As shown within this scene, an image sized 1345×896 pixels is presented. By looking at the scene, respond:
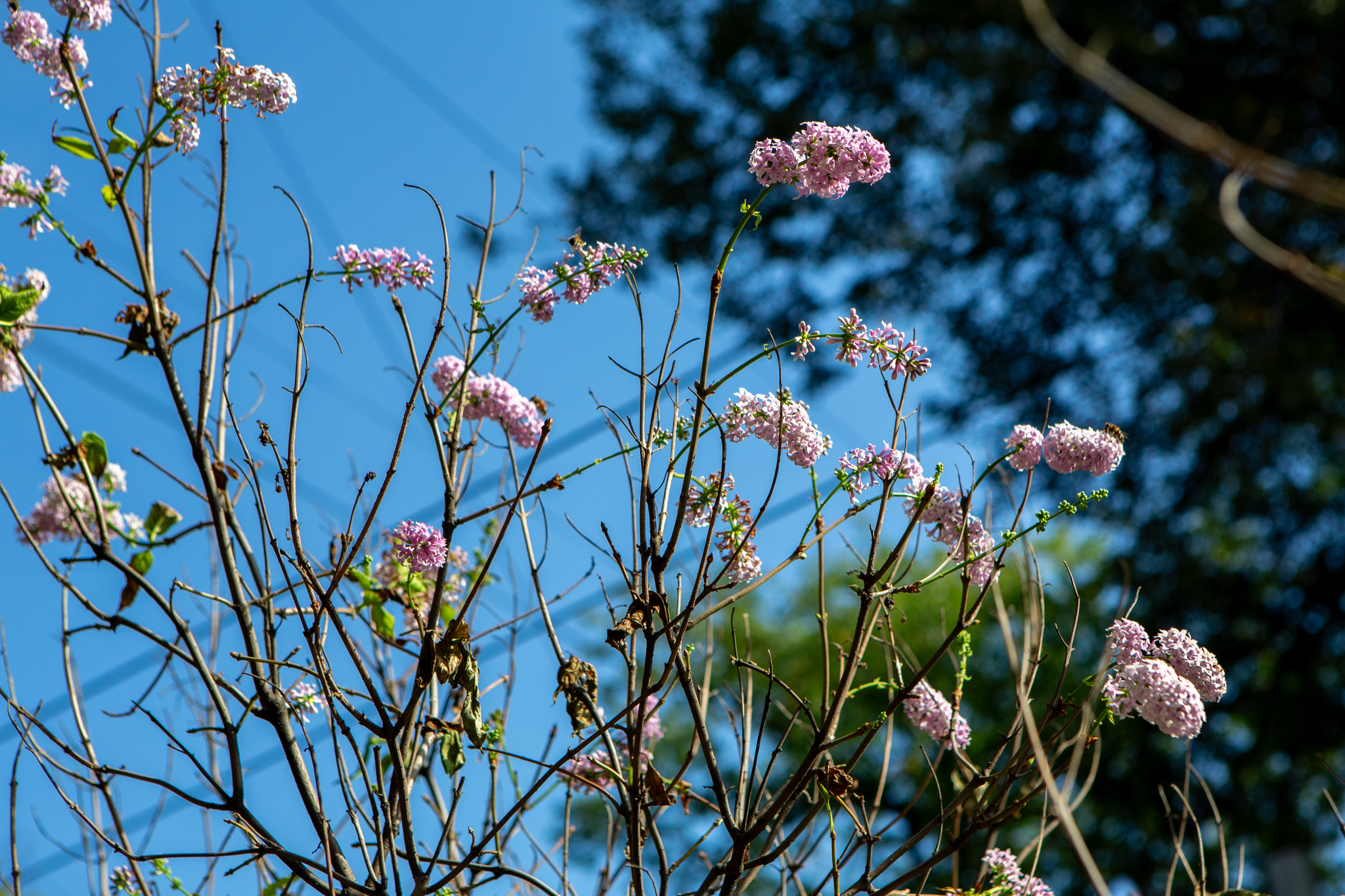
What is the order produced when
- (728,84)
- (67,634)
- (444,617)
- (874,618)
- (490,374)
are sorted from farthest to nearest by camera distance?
1. (728,84)
2. (444,617)
3. (490,374)
4. (67,634)
5. (874,618)

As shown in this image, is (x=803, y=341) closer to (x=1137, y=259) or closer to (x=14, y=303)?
(x=14, y=303)

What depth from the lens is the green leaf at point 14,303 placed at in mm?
1692

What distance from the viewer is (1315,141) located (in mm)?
7953

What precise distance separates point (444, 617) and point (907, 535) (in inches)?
40.0

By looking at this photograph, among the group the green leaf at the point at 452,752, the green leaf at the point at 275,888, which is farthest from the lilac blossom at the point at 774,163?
the green leaf at the point at 275,888

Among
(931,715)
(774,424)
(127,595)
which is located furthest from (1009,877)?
(127,595)

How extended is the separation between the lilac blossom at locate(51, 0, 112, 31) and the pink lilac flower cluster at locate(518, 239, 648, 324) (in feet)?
2.78

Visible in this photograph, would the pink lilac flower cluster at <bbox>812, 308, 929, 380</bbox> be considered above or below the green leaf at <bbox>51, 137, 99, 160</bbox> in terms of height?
below

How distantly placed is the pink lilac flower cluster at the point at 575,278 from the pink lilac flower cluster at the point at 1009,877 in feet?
4.00

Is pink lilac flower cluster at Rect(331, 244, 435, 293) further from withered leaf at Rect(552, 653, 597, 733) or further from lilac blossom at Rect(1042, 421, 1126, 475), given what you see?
lilac blossom at Rect(1042, 421, 1126, 475)

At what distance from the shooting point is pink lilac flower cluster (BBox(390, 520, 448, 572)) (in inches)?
65.9

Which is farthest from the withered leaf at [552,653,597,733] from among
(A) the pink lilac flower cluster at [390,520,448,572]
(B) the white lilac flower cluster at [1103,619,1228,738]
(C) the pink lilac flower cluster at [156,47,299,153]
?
(C) the pink lilac flower cluster at [156,47,299,153]

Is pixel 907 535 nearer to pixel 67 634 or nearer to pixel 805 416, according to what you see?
pixel 805 416

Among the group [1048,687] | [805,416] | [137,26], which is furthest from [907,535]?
[1048,687]
